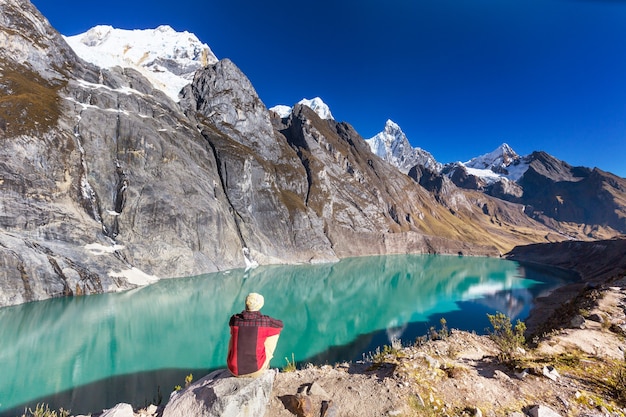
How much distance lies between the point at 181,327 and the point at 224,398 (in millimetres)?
26918

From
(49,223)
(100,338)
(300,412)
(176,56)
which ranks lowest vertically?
(100,338)

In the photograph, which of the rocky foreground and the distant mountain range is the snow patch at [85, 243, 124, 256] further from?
the rocky foreground

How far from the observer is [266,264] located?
250 ft

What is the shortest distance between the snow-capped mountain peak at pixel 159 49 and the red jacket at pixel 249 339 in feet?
402

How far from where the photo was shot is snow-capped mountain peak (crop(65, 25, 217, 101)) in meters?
123

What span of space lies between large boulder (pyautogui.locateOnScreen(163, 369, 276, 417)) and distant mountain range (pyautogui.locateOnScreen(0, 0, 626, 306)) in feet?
130

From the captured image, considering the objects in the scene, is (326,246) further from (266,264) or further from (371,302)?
(371,302)

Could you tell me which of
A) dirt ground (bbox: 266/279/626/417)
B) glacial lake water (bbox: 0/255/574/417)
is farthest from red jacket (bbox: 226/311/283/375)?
glacial lake water (bbox: 0/255/574/417)

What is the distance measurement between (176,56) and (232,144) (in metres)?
74.4

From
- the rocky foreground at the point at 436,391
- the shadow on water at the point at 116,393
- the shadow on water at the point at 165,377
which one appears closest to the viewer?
the rocky foreground at the point at 436,391

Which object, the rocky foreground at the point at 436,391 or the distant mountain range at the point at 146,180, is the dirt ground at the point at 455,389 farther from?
the distant mountain range at the point at 146,180

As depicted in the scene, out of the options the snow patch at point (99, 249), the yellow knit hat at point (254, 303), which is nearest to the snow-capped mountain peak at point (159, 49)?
the snow patch at point (99, 249)

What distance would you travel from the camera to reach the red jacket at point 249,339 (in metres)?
6.12

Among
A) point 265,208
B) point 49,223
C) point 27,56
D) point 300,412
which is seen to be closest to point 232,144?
point 265,208
